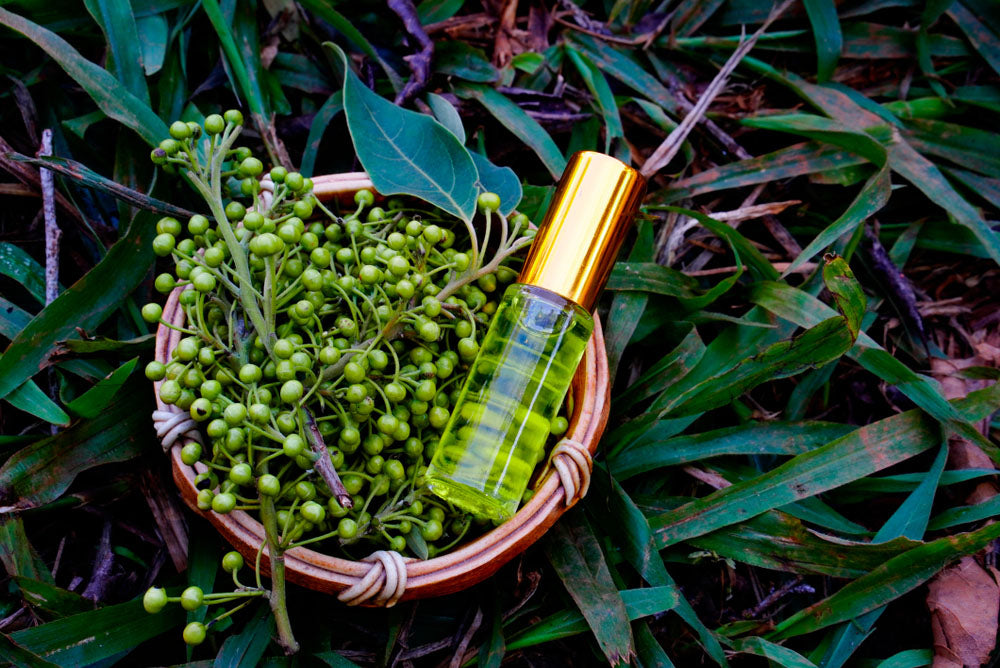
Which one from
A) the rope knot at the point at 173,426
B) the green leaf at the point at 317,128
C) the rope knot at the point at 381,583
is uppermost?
the green leaf at the point at 317,128

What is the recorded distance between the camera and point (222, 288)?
943mm

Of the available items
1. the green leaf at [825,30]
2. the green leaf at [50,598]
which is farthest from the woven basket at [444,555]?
the green leaf at [825,30]

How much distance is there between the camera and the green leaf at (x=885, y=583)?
109cm

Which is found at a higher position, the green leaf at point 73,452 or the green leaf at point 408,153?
the green leaf at point 408,153

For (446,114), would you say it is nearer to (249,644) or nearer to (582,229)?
(582,229)

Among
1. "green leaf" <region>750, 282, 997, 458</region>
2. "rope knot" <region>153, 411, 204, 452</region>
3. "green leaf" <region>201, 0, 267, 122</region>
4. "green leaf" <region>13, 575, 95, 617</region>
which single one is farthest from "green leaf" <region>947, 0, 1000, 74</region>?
"green leaf" <region>13, 575, 95, 617</region>

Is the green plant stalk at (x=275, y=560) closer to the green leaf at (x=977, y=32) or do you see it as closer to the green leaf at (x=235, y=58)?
the green leaf at (x=235, y=58)

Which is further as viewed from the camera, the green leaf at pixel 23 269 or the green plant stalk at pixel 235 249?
the green leaf at pixel 23 269

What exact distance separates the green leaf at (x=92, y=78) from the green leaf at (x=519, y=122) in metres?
0.54

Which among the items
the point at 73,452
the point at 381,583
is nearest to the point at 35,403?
the point at 73,452

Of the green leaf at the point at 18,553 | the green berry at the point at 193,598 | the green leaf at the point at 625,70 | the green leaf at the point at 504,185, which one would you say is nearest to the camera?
the green berry at the point at 193,598

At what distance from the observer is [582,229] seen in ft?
3.17

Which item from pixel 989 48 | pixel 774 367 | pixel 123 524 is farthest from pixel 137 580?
pixel 989 48

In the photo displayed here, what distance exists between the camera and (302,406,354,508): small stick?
82cm
